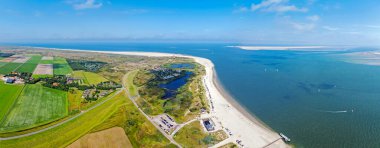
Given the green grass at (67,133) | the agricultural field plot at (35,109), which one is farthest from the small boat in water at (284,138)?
the agricultural field plot at (35,109)

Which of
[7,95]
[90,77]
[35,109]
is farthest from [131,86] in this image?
[7,95]

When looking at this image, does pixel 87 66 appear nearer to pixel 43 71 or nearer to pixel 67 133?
pixel 43 71

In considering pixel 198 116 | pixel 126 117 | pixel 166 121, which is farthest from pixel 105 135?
pixel 198 116

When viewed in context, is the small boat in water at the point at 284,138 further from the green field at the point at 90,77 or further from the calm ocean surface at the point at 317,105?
the green field at the point at 90,77

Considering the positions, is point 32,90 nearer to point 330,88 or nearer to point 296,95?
point 296,95

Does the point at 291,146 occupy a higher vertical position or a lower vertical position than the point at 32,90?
lower

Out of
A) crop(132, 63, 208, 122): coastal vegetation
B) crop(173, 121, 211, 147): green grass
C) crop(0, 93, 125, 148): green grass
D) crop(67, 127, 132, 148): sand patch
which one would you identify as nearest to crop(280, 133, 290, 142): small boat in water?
crop(173, 121, 211, 147): green grass
